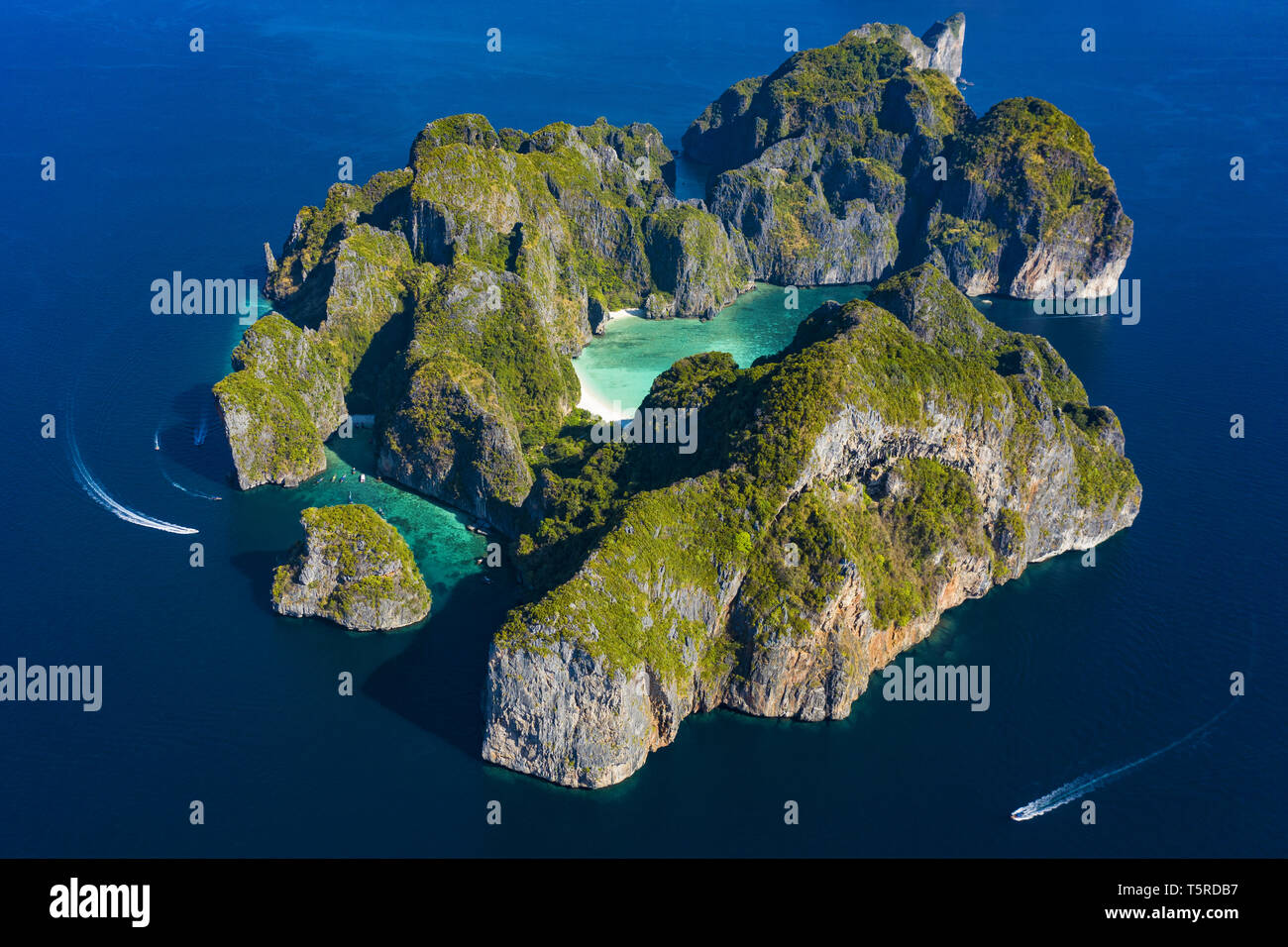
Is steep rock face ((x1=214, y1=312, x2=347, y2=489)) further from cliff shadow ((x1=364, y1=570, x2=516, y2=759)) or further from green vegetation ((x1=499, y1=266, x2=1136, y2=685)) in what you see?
cliff shadow ((x1=364, y1=570, x2=516, y2=759))

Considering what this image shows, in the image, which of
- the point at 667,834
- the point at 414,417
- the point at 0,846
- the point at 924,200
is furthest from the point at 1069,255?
the point at 0,846

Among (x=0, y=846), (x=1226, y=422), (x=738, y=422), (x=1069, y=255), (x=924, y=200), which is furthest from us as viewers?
(x=924, y=200)

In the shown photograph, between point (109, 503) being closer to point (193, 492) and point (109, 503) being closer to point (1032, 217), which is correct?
point (193, 492)

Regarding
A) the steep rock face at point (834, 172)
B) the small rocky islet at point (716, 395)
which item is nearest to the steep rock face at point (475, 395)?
the small rocky islet at point (716, 395)

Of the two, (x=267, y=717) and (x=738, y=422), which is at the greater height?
(x=738, y=422)

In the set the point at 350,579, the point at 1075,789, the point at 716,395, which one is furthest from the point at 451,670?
the point at 1075,789

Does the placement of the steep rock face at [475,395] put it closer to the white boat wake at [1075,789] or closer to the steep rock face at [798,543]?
the steep rock face at [798,543]
